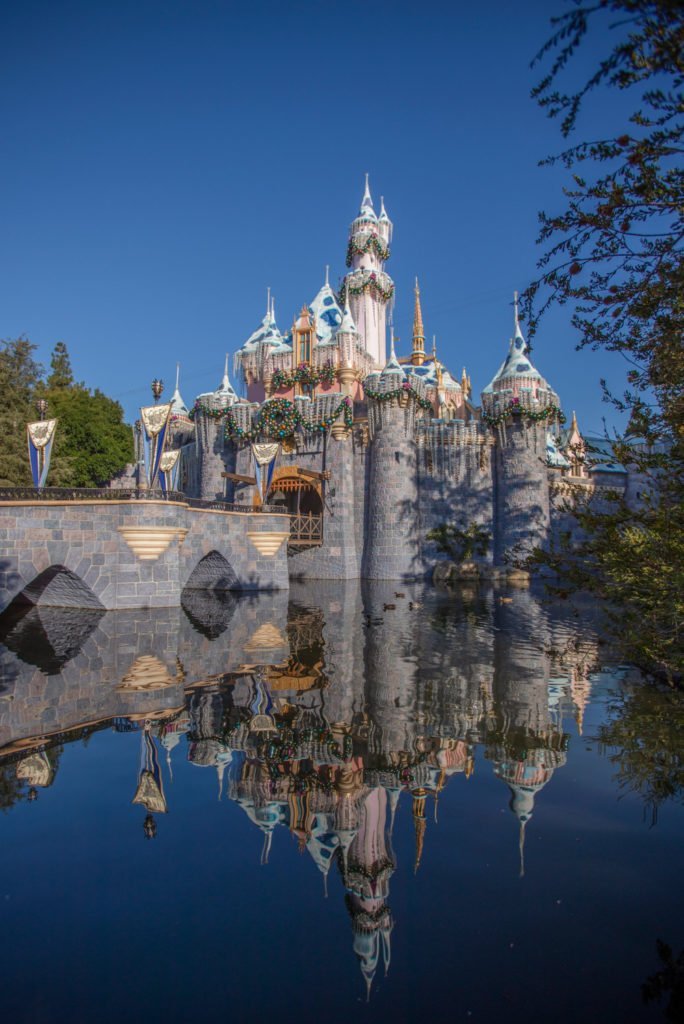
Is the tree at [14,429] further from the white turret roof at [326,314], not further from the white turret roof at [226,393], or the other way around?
the white turret roof at [326,314]

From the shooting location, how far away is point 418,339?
1826 inches

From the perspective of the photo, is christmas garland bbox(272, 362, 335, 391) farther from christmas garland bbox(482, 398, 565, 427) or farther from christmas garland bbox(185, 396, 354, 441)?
christmas garland bbox(482, 398, 565, 427)

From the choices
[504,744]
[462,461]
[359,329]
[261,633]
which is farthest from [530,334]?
[359,329]

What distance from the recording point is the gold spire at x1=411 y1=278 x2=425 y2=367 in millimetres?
44906

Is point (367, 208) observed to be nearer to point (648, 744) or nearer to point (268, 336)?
point (268, 336)

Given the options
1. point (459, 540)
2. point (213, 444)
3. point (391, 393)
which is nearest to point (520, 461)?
point (459, 540)

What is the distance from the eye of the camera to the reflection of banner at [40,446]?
14.7 metres

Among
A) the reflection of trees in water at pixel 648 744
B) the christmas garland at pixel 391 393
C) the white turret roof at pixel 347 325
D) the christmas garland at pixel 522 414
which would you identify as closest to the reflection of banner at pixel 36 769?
the reflection of trees in water at pixel 648 744

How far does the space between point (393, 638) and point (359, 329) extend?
30877 mm

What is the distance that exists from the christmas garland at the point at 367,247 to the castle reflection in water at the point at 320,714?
3380cm

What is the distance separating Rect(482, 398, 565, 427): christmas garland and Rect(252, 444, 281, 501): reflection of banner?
15033mm

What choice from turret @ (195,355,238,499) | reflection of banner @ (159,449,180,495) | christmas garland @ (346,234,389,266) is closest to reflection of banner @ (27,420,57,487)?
reflection of banner @ (159,449,180,495)

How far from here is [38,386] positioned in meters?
37.0

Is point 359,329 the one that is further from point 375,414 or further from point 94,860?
point 94,860
